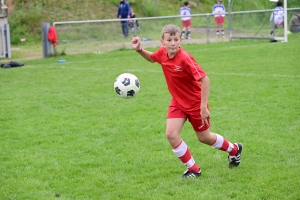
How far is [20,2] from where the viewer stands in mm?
27500

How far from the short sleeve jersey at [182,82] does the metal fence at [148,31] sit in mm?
14185

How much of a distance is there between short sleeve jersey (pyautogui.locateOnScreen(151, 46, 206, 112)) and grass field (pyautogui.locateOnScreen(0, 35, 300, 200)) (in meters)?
0.79

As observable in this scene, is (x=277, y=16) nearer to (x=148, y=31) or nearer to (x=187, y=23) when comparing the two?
(x=187, y=23)

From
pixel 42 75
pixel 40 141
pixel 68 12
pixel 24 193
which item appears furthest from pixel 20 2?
pixel 24 193

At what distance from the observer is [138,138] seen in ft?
24.6

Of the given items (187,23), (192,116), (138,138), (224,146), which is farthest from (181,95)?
(187,23)

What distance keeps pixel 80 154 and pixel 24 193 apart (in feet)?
4.98

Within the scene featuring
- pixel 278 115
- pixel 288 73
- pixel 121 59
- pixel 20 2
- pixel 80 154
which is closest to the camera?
pixel 80 154

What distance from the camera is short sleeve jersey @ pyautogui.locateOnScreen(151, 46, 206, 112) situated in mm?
5496

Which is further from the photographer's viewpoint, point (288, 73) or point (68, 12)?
point (68, 12)

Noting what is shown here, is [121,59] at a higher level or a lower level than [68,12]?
lower

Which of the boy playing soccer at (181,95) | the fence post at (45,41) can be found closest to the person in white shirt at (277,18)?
the fence post at (45,41)

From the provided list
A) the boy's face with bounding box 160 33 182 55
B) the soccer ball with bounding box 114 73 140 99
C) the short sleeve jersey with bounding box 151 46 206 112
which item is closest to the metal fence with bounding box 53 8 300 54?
the soccer ball with bounding box 114 73 140 99

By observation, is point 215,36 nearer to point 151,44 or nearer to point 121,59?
point 151,44
